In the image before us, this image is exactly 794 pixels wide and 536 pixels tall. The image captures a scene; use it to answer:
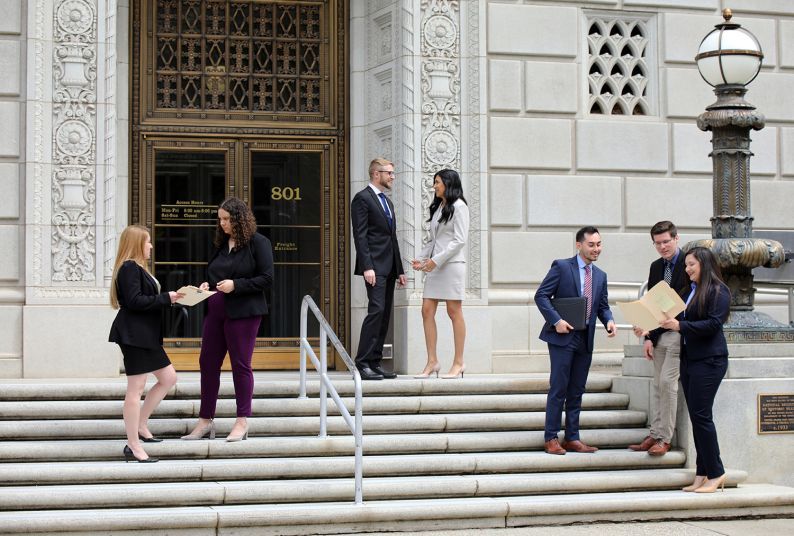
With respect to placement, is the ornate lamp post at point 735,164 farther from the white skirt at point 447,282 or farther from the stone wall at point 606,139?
the stone wall at point 606,139

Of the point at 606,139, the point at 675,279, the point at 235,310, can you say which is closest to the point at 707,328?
the point at 675,279

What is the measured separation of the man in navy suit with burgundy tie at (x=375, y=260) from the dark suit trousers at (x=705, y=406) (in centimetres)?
339

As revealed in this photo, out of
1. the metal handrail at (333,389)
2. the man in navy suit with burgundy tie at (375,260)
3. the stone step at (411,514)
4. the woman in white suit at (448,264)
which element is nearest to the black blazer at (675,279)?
the stone step at (411,514)

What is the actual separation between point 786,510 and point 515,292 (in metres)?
5.22

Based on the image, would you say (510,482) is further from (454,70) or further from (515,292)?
(454,70)

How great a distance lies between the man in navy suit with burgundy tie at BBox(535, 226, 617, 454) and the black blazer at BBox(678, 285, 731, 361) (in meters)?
0.77

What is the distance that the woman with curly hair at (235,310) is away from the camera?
35.2 feet

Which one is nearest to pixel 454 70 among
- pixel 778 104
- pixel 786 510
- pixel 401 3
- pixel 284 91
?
pixel 401 3

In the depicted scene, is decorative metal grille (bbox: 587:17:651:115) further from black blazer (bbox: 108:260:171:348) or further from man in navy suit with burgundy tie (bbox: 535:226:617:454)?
black blazer (bbox: 108:260:171:348)

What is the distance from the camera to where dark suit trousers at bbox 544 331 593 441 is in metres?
11.2

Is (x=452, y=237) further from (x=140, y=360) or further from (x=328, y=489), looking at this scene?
(x=140, y=360)

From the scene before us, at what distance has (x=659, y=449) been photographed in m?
11.2

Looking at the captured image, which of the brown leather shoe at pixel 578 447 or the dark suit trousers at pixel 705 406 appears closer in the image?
the dark suit trousers at pixel 705 406

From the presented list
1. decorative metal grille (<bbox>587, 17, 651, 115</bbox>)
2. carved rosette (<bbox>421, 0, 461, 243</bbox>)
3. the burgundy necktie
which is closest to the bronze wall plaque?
the burgundy necktie
